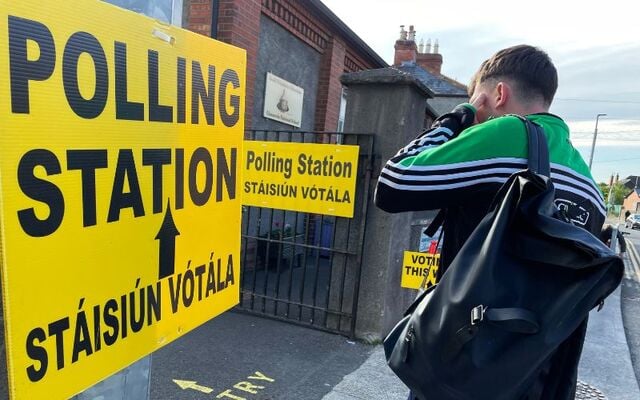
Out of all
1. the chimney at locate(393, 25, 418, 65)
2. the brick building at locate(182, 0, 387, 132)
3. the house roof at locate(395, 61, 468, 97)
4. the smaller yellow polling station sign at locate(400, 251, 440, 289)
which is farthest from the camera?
the chimney at locate(393, 25, 418, 65)

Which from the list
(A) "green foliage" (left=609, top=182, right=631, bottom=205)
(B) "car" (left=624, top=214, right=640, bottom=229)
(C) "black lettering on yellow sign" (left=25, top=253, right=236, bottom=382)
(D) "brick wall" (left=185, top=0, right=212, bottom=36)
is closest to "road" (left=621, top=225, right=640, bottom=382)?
(C) "black lettering on yellow sign" (left=25, top=253, right=236, bottom=382)

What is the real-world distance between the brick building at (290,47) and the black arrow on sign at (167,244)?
16.7 feet

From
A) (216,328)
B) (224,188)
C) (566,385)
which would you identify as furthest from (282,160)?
(566,385)

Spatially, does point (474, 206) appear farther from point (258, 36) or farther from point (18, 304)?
point (258, 36)

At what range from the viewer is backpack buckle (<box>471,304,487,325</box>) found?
1.19 m

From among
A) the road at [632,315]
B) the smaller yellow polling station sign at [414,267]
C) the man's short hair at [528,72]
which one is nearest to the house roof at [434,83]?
the road at [632,315]

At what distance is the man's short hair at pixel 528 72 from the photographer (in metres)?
1.62

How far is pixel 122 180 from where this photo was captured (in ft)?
3.77

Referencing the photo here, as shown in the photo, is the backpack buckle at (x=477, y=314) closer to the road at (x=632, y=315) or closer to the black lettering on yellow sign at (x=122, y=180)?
the black lettering on yellow sign at (x=122, y=180)

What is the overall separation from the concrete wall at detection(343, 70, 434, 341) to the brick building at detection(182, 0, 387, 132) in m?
2.21

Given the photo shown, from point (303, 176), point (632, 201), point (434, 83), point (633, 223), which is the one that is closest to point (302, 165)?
point (303, 176)

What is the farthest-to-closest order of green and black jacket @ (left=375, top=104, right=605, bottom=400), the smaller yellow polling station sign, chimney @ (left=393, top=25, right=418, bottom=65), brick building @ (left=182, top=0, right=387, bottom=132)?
chimney @ (left=393, top=25, right=418, bottom=65), brick building @ (left=182, top=0, right=387, bottom=132), the smaller yellow polling station sign, green and black jacket @ (left=375, top=104, right=605, bottom=400)

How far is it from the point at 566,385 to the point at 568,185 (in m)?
0.62

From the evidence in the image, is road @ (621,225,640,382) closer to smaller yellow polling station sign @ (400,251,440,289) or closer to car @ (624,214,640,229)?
smaller yellow polling station sign @ (400,251,440,289)
